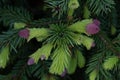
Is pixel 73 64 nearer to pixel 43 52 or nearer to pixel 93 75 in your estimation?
pixel 93 75

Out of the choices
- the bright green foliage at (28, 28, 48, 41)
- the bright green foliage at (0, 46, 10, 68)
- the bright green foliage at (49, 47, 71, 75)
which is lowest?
the bright green foliage at (0, 46, 10, 68)

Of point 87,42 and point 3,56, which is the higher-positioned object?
point 87,42

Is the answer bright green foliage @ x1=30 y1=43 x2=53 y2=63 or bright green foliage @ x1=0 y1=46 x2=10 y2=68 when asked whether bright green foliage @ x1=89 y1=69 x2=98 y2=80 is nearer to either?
bright green foliage @ x1=30 y1=43 x2=53 y2=63

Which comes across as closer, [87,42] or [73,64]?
[87,42]

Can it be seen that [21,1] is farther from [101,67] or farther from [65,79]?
[101,67]

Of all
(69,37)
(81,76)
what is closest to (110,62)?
(69,37)

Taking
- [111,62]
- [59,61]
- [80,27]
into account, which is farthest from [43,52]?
[111,62]

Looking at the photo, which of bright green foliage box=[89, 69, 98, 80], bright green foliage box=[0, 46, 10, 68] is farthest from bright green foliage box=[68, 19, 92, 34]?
bright green foliage box=[0, 46, 10, 68]

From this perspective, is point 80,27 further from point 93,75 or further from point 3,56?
point 3,56
